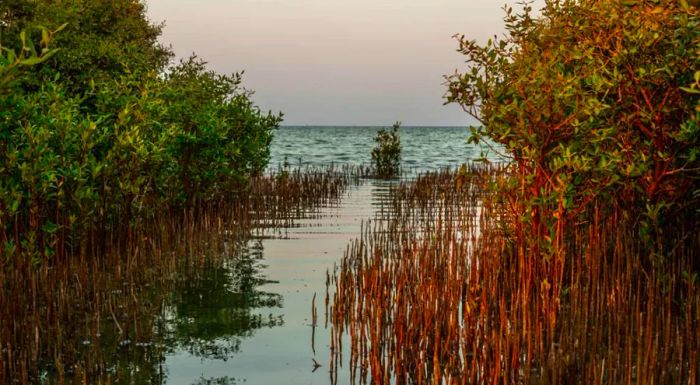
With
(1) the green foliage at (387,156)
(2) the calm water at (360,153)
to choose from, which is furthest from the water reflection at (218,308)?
(1) the green foliage at (387,156)

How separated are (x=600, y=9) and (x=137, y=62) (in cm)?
1255

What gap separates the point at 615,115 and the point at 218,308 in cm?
493

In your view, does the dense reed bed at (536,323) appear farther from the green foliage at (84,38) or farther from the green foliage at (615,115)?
the green foliage at (84,38)

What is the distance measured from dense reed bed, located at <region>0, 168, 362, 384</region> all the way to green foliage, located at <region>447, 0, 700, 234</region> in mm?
3457

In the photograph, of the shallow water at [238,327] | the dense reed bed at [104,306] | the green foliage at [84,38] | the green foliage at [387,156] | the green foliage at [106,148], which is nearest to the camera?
the dense reed bed at [104,306]

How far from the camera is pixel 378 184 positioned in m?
26.2

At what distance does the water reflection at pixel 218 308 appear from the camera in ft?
23.8

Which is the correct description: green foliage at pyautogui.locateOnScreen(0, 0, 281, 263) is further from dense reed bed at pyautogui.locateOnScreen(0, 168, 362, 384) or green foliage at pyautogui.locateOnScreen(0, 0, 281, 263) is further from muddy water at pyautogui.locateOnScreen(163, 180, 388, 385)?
muddy water at pyautogui.locateOnScreen(163, 180, 388, 385)

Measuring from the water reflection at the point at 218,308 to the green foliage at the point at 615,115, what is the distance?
3202mm

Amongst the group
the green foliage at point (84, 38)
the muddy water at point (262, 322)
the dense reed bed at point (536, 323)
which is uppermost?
the green foliage at point (84, 38)

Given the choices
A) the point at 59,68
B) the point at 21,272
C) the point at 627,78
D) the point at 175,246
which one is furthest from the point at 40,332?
the point at 59,68

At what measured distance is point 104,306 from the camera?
776 centimetres

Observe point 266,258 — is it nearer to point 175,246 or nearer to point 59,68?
point 175,246

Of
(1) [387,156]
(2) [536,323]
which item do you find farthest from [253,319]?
(1) [387,156]
